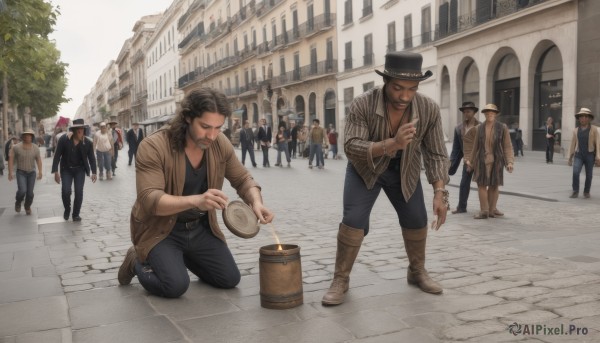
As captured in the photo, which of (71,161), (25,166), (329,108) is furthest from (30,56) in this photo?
(329,108)

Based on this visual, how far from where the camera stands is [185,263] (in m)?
4.67

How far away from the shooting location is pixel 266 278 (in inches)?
153

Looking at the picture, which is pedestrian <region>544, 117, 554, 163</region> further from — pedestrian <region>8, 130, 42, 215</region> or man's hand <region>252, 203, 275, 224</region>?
man's hand <region>252, 203, 275, 224</region>

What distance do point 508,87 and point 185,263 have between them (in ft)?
68.0

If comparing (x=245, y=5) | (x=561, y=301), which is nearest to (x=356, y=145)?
(x=561, y=301)

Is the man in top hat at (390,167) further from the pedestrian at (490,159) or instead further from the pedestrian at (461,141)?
the pedestrian at (461,141)

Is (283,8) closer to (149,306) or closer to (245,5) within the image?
(245,5)

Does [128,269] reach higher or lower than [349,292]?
higher

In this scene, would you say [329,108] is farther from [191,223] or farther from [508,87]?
[191,223]

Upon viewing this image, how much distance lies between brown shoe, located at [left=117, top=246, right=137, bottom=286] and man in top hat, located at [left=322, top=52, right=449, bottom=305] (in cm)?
154

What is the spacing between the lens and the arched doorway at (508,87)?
2231 centimetres

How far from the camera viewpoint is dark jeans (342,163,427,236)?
407 centimetres

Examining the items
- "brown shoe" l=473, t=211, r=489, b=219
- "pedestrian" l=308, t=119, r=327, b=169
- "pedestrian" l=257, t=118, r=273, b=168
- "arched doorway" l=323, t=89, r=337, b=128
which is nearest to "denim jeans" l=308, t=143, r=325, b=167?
"pedestrian" l=308, t=119, r=327, b=169

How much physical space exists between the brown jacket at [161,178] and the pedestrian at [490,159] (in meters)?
4.48
